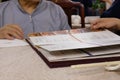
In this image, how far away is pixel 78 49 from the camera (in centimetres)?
78

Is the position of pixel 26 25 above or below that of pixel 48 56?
below

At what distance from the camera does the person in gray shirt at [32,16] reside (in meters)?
1.46

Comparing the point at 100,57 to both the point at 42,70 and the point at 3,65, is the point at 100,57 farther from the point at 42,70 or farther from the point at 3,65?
the point at 3,65

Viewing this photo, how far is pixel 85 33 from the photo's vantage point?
988 millimetres

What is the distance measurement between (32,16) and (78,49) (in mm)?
746

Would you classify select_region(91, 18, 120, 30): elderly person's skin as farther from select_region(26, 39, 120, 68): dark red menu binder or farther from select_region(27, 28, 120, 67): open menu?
select_region(26, 39, 120, 68): dark red menu binder

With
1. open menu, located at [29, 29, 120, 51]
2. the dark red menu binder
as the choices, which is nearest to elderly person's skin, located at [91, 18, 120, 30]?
open menu, located at [29, 29, 120, 51]

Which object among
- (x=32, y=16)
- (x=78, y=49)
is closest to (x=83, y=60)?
(x=78, y=49)

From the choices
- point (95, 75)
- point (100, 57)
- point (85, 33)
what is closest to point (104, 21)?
point (85, 33)

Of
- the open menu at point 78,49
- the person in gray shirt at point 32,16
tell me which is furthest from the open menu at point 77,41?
the person in gray shirt at point 32,16

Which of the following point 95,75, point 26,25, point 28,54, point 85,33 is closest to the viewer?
point 95,75

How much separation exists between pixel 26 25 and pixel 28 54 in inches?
26.0

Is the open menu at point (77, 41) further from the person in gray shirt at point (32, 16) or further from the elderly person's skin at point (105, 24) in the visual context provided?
the person in gray shirt at point (32, 16)

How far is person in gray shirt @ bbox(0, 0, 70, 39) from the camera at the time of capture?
1460 millimetres
